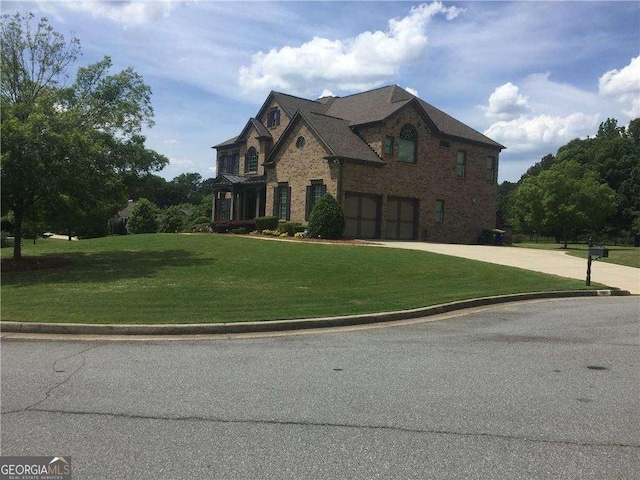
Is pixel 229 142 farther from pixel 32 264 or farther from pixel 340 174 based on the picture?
pixel 32 264

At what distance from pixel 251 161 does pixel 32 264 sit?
25.4 meters

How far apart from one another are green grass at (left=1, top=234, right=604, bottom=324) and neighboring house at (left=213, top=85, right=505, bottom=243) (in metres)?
10.2

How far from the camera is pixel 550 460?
159 inches

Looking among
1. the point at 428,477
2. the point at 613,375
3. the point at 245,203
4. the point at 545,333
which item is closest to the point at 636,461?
the point at 428,477

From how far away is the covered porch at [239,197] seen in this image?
38094 mm

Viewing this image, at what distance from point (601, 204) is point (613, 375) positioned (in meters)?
36.3

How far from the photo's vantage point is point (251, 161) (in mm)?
41625

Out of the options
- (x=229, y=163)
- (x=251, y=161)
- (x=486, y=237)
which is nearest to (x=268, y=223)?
(x=251, y=161)

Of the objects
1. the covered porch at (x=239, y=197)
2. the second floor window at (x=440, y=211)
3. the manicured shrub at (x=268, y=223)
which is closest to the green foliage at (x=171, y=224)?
the covered porch at (x=239, y=197)

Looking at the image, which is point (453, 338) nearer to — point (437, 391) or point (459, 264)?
point (437, 391)

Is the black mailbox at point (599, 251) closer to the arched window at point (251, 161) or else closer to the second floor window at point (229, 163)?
the arched window at point (251, 161)

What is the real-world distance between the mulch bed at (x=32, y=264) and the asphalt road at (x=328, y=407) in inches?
380

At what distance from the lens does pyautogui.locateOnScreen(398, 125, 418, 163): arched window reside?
33.8m

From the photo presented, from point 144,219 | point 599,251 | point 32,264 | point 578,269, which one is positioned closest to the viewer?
point 599,251
